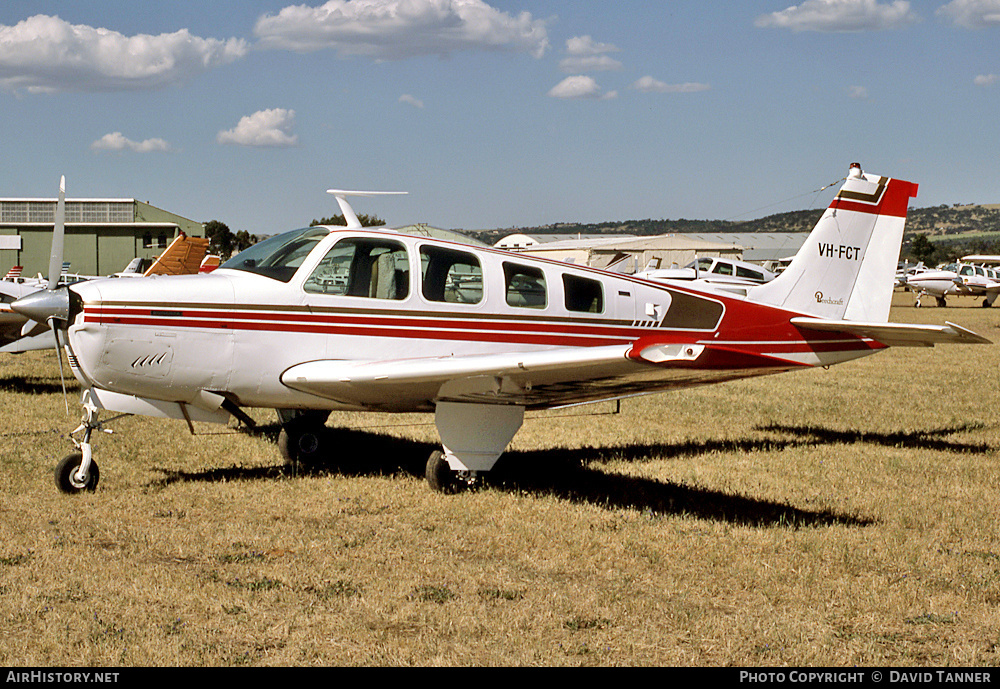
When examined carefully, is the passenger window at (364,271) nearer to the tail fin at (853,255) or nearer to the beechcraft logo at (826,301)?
the tail fin at (853,255)

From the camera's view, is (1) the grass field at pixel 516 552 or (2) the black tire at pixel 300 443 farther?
(2) the black tire at pixel 300 443

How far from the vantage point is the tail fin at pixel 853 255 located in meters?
9.66

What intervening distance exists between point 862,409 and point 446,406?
733cm

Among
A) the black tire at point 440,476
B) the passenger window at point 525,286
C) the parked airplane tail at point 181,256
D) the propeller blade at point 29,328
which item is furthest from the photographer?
the parked airplane tail at point 181,256

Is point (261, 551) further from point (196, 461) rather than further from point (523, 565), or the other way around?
point (196, 461)

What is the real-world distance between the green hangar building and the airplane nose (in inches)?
2714

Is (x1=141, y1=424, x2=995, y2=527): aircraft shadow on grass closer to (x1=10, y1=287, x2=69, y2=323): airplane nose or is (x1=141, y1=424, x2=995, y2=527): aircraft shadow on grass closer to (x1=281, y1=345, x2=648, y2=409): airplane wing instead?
(x1=281, y1=345, x2=648, y2=409): airplane wing

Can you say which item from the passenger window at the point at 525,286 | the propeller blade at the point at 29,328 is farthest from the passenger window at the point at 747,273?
the passenger window at the point at 525,286

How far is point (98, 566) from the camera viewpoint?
548 centimetres

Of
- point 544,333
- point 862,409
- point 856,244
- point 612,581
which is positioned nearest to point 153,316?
point 544,333

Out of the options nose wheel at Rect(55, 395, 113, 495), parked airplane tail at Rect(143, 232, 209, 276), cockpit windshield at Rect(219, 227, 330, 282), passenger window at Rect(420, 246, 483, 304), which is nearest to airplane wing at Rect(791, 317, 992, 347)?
passenger window at Rect(420, 246, 483, 304)

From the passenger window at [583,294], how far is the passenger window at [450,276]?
0.88 m

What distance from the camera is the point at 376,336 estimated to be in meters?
7.50

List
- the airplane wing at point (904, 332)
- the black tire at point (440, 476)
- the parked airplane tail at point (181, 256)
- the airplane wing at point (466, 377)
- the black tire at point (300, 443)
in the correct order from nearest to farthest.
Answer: the airplane wing at point (904, 332)
the airplane wing at point (466, 377)
the black tire at point (440, 476)
the black tire at point (300, 443)
the parked airplane tail at point (181, 256)
